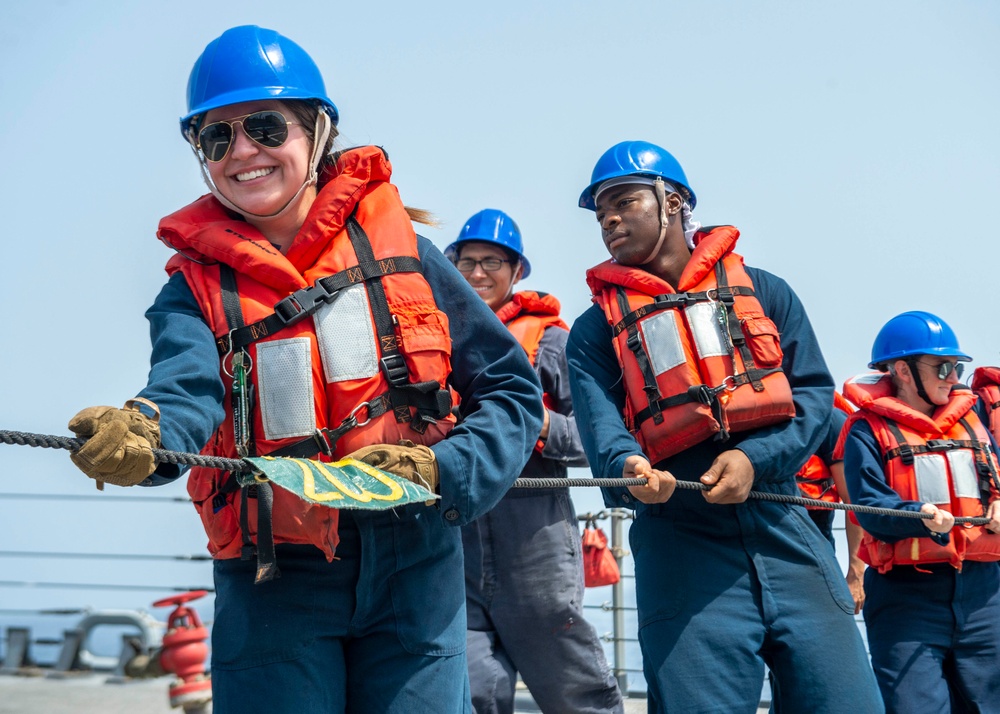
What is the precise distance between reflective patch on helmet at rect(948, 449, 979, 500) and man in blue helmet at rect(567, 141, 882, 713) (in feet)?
5.44

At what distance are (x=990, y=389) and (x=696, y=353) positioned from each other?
3.24 meters

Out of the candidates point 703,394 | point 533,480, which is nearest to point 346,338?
point 533,480

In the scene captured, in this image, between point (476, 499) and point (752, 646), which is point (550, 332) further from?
point (476, 499)

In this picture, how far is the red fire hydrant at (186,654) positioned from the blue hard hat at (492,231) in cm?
274

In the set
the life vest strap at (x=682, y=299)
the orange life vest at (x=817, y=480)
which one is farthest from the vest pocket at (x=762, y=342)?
the orange life vest at (x=817, y=480)

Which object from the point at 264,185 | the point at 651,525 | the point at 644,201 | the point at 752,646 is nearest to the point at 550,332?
the point at 644,201

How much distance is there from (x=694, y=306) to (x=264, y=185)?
1737mm

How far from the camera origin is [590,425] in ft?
13.1

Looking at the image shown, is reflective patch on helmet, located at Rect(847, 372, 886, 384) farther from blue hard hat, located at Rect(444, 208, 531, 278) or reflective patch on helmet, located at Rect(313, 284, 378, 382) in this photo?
reflective patch on helmet, located at Rect(313, 284, 378, 382)

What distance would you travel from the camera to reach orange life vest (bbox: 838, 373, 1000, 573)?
Result: 521 cm

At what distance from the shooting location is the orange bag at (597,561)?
651 cm

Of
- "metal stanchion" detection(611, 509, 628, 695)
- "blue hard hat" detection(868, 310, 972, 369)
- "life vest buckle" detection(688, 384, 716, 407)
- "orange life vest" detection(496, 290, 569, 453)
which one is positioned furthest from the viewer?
"metal stanchion" detection(611, 509, 628, 695)

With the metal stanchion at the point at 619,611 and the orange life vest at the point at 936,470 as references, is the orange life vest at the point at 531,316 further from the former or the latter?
the metal stanchion at the point at 619,611

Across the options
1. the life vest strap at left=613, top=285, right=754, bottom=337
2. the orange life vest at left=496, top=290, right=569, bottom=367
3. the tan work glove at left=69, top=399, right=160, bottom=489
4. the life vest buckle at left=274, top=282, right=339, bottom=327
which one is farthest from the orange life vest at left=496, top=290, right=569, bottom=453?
the tan work glove at left=69, top=399, right=160, bottom=489
